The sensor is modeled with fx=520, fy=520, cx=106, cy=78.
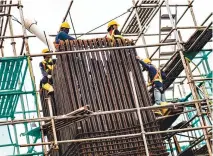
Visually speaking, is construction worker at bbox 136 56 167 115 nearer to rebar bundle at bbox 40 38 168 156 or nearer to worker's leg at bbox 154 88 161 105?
worker's leg at bbox 154 88 161 105

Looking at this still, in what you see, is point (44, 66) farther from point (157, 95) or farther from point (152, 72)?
point (157, 95)

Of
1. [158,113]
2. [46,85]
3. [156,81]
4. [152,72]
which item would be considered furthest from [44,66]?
[158,113]

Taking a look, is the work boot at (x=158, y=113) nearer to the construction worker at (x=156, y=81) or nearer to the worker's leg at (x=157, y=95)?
the construction worker at (x=156, y=81)

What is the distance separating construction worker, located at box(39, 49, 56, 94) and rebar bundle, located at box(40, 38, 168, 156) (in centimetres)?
95

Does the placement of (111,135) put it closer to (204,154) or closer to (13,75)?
(13,75)

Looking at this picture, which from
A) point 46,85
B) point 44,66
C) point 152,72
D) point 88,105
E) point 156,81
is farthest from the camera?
point 44,66

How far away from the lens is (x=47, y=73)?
53.7ft

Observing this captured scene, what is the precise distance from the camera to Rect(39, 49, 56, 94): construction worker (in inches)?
623

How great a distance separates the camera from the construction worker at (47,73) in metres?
15.8

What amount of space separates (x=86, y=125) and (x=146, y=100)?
74.1 inches

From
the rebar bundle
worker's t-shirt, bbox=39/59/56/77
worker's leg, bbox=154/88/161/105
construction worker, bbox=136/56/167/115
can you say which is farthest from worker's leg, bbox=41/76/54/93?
worker's leg, bbox=154/88/161/105

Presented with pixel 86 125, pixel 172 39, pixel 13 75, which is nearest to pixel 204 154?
pixel 172 39

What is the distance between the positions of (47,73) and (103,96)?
10.1 ft

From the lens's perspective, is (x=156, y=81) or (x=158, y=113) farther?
(x=156, y=81)
